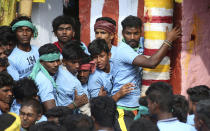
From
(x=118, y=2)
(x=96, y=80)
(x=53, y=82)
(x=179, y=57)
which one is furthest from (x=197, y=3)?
(x=53, y=82)

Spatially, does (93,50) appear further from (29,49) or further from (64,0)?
(64,0)

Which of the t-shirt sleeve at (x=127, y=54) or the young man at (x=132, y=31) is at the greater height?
the young man at (x=132, y=31)

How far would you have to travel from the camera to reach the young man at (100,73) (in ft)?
18.3

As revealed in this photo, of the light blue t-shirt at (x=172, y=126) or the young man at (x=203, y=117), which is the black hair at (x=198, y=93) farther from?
the young man at (x=203, y=117)

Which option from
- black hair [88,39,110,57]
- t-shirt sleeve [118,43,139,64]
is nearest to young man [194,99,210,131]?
t-shirt sleeve [118,43,139,64]

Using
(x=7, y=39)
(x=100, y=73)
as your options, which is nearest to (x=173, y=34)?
(x=100, y=73)

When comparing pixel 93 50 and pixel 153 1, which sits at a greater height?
pixel 153 1

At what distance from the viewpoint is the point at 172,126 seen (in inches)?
158

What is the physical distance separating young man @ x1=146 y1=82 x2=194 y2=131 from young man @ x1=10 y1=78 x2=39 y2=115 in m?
1.36

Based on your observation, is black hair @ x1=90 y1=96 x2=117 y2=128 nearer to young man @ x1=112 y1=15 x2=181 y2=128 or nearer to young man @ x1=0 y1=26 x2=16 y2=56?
young man @ x1=112 y1=15 x2=181 y2=128

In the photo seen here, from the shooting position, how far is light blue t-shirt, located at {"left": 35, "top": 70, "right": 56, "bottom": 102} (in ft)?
16.8

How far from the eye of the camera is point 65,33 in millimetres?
6184

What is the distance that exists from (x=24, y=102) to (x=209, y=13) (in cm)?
295

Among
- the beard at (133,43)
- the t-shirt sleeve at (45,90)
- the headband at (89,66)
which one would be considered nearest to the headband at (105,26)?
the beard at (133,43)
